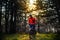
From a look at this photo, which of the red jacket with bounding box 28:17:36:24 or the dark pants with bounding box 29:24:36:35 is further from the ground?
the red jacket with bounding box 28:17:36:24

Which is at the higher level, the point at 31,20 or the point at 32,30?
the point at 31,20

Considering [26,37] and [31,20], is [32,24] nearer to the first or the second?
[31,20]

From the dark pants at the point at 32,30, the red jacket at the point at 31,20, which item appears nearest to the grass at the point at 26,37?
the dark pants at the point at 32,30

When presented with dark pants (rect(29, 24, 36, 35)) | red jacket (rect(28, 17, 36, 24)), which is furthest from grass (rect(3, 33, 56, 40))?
red jacket (rect(28, 17, 36, 24))

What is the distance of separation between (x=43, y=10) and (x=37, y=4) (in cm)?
29

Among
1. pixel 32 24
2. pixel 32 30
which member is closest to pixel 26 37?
pixel 32 30

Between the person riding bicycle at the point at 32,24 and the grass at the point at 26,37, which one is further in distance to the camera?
the person riding bicycle at the point at 32,24

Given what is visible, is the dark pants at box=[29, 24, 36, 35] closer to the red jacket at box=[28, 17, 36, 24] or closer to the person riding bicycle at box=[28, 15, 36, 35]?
the person riding bicycle at box=[28, 15, 36, 35]

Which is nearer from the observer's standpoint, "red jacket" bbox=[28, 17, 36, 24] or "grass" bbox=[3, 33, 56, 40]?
"grass" bbox=[3, 33, 56, 40]

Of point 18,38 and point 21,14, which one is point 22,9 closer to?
point 21,14

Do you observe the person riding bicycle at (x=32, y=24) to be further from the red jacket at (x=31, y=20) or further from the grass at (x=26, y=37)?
the grass at (x=26, y=37)

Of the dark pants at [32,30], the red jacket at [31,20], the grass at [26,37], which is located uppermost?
the red jacket at [31,20]

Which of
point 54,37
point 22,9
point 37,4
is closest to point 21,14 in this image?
point 22,9

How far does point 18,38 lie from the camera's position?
20.2 ft
